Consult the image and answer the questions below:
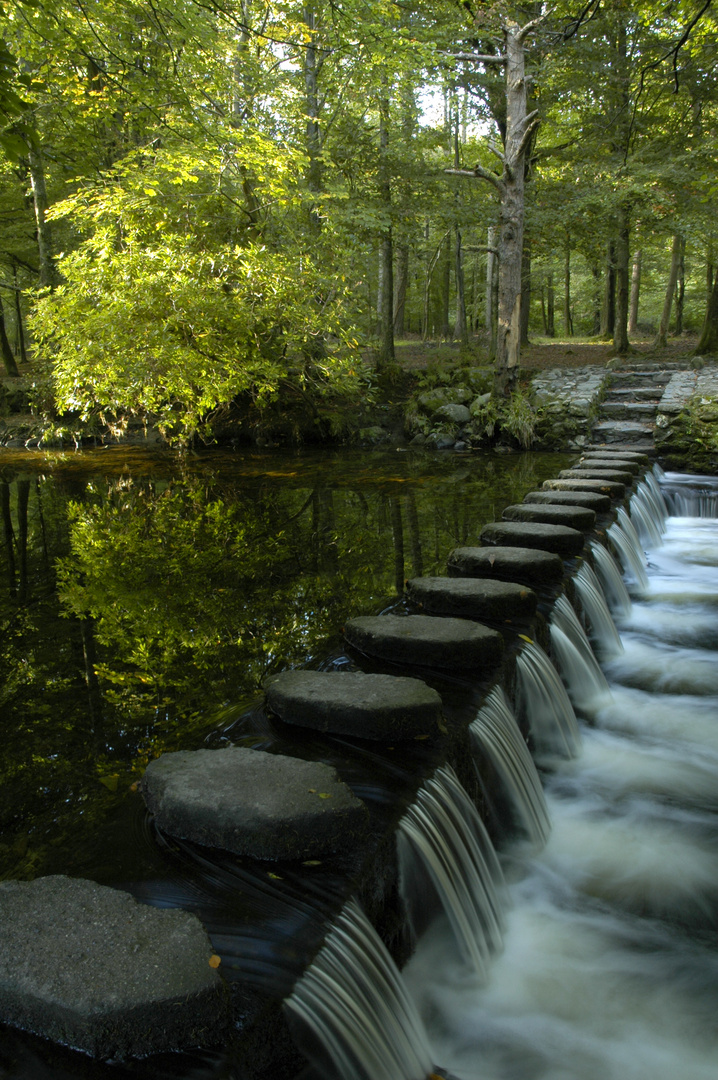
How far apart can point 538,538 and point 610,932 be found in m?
2.91

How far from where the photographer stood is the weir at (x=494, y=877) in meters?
1.73

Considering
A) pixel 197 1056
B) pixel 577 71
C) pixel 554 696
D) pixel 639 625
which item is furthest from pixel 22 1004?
pixel 577 71

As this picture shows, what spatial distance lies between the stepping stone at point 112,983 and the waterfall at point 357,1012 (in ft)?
0.73

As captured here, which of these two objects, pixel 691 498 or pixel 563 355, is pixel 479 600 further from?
pixel 563 355

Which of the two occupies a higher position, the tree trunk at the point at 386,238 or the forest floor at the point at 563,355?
the tree trunk at the point at 386,238

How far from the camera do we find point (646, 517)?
748 cm

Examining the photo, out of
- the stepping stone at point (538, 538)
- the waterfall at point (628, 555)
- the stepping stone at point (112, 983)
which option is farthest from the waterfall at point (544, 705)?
the waterfall at point (628, 555)

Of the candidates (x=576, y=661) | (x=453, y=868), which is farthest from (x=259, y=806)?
(x=576, y=661)

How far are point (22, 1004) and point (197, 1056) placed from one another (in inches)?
14.4

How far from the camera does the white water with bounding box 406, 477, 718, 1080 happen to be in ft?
6.81

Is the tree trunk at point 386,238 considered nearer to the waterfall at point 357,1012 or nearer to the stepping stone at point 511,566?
the stepping stone at point 511,566

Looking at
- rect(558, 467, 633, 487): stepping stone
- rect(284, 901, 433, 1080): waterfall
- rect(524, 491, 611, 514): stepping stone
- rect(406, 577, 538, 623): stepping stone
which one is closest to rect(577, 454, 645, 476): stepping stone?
rect(558, 467, 633, 487): stepping stone

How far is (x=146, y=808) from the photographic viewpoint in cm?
218

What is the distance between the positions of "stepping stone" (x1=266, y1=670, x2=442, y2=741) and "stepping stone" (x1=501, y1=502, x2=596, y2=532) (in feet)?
10.6
